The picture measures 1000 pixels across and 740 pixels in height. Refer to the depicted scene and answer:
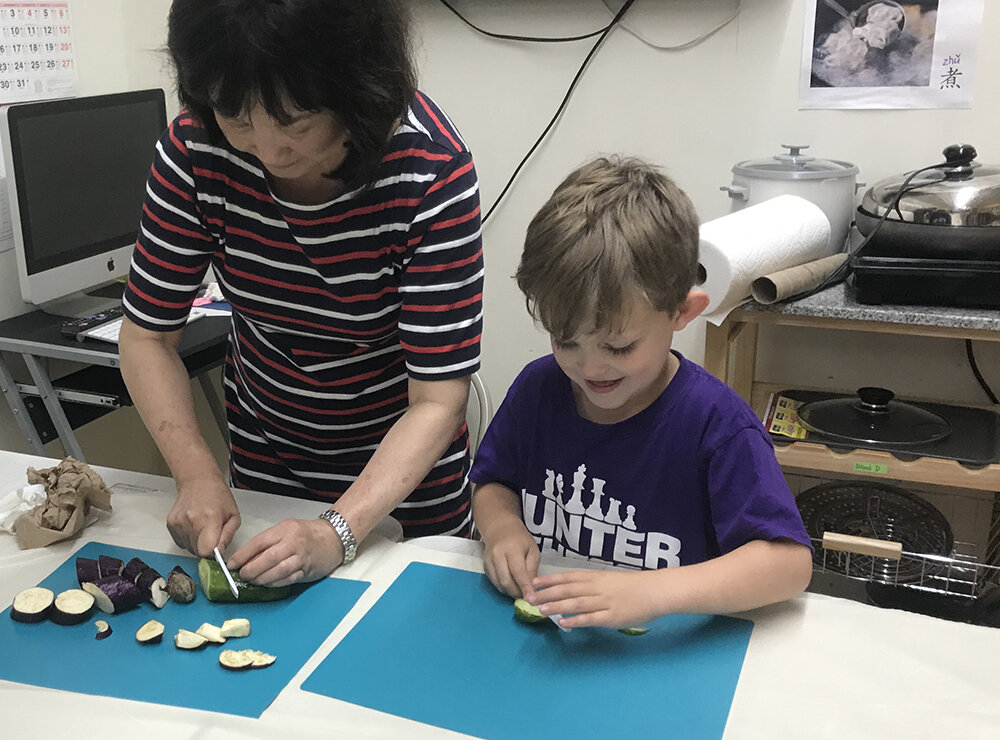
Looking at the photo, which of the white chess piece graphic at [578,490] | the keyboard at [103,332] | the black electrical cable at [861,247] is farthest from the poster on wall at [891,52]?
the keyboard at [103,332]

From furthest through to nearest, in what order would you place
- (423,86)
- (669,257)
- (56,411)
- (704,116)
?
1. (423,86)
2. (704,116)
3. (56,411)
4. (669,257)

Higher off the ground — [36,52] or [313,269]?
[36,52]

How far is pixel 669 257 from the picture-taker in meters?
0.94

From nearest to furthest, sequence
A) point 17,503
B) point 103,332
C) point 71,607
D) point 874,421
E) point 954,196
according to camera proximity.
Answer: point 71,607 → point 17,503 → point 954,196 → point 874,421 → point 103,332

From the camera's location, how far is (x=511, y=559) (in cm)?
96

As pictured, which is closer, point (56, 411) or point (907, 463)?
point (907, 463)

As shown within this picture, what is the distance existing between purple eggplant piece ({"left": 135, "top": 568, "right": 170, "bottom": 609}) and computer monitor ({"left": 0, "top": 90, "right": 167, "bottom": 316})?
44.7 inches

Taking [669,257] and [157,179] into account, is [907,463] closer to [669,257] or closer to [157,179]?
[669,257]

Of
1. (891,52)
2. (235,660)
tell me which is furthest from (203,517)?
(891,52)

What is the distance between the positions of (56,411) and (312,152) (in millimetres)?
1245

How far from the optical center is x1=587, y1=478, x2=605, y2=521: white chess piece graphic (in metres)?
1.04

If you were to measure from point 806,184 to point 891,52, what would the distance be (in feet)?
1.18

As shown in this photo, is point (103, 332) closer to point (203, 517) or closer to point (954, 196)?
point (203, 517)

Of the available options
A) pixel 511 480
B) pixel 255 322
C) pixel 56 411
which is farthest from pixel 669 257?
pixel 56 411
